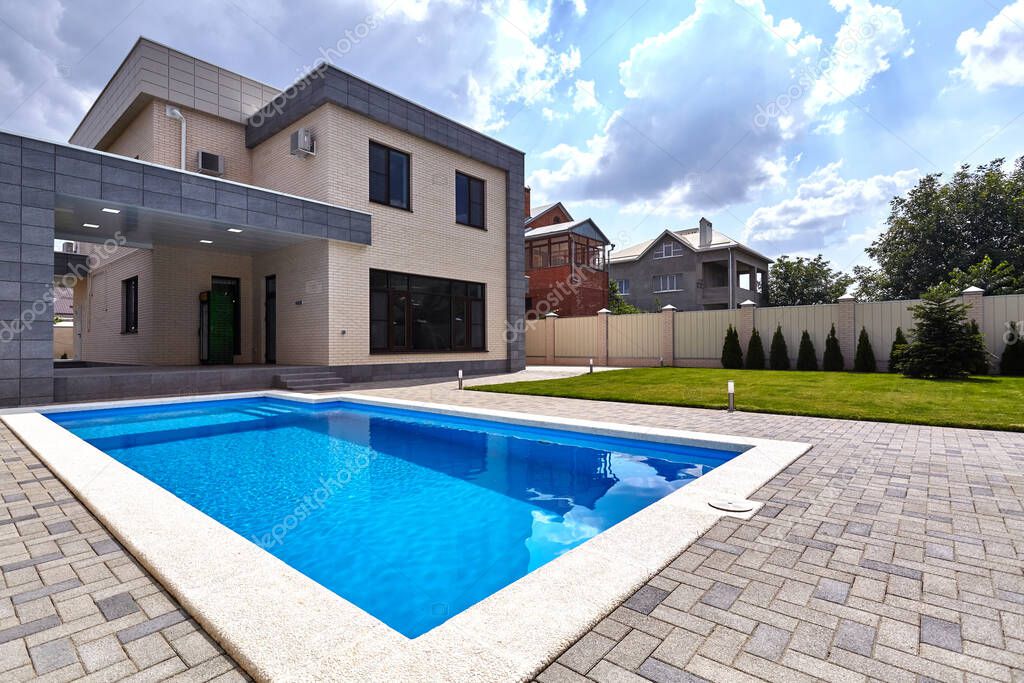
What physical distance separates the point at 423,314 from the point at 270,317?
420 centimetres

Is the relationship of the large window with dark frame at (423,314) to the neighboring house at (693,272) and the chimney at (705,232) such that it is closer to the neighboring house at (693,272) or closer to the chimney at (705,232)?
the neighboring house at (693,272)

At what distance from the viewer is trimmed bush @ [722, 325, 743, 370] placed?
16.2 metres

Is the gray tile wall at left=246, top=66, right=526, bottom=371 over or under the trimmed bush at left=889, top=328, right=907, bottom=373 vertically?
over

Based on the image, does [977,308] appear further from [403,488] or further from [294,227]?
[294,227]

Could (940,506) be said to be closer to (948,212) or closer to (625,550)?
(625,550)

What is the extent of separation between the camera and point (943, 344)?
11852mm

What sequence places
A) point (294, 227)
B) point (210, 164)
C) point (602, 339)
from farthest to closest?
point (602, 339) < point (210, 164) < point (294, 227)

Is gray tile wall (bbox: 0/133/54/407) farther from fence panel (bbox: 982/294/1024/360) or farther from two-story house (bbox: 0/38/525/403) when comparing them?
fence panel (bbox: 982/294/1024/360)

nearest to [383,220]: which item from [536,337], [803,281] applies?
[536,337]

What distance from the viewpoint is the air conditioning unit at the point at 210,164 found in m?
13.2

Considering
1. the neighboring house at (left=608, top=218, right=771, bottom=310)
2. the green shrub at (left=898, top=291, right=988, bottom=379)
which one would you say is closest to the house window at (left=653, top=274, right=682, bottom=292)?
the neighboring house at (left=608, top=218, right=771, bottom=310)

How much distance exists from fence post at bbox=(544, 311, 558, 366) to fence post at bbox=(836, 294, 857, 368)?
9.86 m

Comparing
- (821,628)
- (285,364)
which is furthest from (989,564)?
(285,364)

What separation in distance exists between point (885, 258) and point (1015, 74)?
22.5 metres
